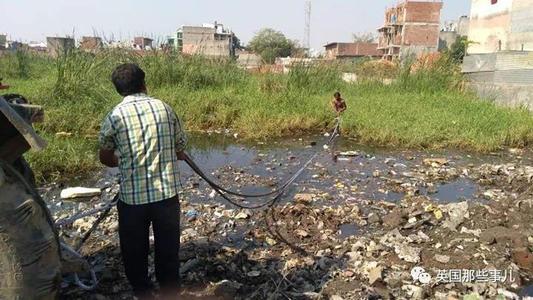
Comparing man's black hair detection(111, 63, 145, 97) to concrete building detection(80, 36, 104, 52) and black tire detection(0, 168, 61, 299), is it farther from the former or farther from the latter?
concrete building detection(80, 36, 104, 52)

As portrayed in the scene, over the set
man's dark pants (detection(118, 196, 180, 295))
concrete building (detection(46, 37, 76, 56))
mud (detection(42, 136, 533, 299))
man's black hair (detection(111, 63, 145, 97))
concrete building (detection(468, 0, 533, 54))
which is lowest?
mud (detection(42, 136, 533, 299))

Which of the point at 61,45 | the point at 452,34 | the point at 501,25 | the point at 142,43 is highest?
the point at 452,34

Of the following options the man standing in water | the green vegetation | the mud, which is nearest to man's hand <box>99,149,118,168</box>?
the man standing in water

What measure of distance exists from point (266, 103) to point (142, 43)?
5.23 metres

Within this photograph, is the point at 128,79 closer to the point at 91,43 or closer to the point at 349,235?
the point at 349,235

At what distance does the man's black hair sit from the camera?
8.11ft

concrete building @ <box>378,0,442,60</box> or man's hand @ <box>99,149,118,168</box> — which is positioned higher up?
concrete building @ <box>378,0,442,60</box>

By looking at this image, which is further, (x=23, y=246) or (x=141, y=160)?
(x=141, y=160)

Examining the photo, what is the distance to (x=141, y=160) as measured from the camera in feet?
8.04

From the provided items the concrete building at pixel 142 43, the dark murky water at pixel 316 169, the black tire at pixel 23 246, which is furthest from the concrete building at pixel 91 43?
the black tire at pixel 23 246

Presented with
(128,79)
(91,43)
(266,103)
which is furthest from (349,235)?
(91,43)

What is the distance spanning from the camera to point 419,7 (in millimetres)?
49406

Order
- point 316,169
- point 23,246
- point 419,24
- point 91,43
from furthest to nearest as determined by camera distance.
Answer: point 419,24 < point 91,43 < point 316,169 < point 23,246

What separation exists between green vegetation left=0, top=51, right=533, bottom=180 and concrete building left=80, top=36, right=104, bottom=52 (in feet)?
1.50
